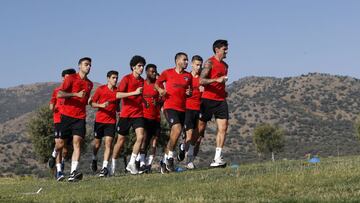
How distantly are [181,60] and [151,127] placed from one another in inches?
92.5

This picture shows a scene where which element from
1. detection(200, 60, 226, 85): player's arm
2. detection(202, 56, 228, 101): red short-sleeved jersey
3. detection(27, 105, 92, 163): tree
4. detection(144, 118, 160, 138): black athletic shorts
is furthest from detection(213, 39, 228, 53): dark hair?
detection(27, 105, 92, 163): tree

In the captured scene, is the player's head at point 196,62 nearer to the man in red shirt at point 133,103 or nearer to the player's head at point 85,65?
the man in red shirt at point 133,103

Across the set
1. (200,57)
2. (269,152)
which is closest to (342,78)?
(269,152)

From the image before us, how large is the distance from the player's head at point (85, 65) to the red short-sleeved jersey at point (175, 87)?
1.70 m

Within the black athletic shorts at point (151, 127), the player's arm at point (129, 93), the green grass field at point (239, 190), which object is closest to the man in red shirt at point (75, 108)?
the player's arm at point (129, 93)

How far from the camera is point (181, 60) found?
1430cm

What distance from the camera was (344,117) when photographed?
9475cm

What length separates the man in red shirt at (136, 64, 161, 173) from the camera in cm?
1562

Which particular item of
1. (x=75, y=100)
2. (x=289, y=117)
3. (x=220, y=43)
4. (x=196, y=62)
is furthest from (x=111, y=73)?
(x=289, y=117)

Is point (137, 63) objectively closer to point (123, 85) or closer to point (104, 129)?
point (123, 85)

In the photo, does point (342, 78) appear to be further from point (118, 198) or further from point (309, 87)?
point (118, 198)

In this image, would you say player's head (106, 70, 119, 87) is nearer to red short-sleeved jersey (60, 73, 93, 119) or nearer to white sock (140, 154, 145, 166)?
white sock (140, 154, 145, 166)

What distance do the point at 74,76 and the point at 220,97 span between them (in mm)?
3416

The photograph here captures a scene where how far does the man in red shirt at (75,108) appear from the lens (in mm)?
13594
